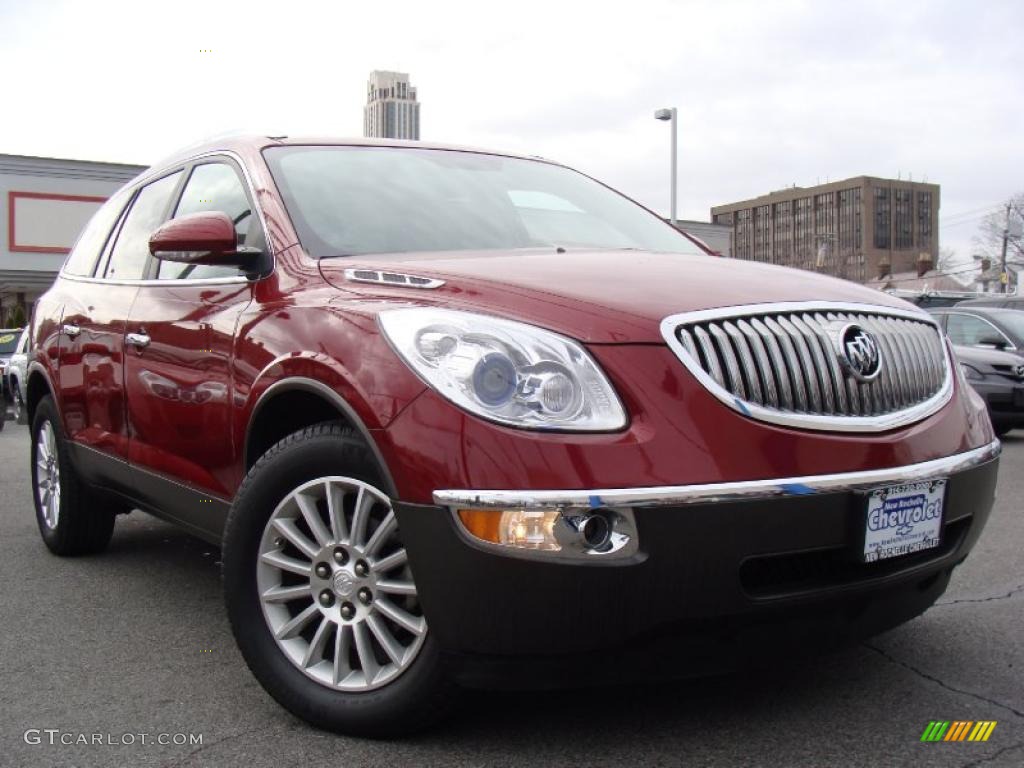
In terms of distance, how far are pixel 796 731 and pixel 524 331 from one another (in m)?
1.23

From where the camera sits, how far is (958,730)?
2.81 metres

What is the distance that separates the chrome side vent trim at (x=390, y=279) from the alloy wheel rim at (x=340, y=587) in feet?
→ 1.79

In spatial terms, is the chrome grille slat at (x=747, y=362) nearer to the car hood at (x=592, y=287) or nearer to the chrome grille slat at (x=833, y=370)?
the car hood at (x=592, y=287)

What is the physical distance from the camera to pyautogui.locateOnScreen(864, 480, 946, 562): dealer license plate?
2600mm

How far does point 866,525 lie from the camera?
258 cm

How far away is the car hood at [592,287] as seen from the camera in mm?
2621

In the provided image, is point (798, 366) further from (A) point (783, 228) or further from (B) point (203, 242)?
(A) point (783, 228)

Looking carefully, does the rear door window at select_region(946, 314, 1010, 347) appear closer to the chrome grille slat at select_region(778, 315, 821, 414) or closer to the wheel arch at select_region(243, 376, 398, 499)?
the chrome grille slat at select_region(778, 315, 821, 414)

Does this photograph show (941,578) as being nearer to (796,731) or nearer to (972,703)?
(972,703)

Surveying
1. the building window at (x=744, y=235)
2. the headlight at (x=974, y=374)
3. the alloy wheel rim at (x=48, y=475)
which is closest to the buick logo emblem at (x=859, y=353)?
the alloy wheel rim at (x=48, y=475)

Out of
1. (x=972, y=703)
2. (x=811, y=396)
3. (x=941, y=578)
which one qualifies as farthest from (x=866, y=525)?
(x=972, y=703)

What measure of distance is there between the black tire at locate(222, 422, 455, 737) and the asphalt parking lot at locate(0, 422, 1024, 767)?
8cm

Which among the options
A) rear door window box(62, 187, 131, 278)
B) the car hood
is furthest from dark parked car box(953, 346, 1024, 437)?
the car hood

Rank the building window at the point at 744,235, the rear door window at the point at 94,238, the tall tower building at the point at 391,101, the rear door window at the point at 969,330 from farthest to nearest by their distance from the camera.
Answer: the building window at the point at 744,235 → the tall tower building at the point at 391,101 → the rear door window at the point at 969,330 → the rear door window at the point at 94,238
